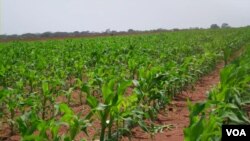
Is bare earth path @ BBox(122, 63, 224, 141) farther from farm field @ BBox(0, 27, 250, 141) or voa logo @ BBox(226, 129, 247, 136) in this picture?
voa logo @ BBox(226, 129, 247, 136)

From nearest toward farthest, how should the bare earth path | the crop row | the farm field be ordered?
the crop row
the farm field
the bare earth path

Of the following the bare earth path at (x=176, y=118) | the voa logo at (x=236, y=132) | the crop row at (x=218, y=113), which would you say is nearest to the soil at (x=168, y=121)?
the bare earth path at (x=176, y=118)

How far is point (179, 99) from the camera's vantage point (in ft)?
24.0

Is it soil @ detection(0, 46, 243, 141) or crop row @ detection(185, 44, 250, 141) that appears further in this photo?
soil @ detection(0, 46, 243, 141)

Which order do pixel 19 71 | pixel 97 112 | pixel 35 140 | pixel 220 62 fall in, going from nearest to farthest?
1. pixel 35 140
2. pixel 97 112
3. pixel 19 71
4. pixel 220 62

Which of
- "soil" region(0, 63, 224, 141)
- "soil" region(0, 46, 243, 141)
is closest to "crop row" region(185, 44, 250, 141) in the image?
"soil" region(0, 46, 243, 141)

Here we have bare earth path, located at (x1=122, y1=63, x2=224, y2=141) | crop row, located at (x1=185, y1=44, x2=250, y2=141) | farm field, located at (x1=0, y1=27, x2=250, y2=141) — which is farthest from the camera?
bare earth path, located at (x1=122, y1=63, x2=224, y2=141)

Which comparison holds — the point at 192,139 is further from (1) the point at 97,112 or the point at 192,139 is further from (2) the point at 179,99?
(2) the point at 179,99

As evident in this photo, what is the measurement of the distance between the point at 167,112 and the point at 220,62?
840 cm

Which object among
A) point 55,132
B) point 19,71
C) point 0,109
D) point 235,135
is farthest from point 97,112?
point 19,71

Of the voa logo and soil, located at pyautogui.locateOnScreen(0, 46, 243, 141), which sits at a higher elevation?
the voa logo

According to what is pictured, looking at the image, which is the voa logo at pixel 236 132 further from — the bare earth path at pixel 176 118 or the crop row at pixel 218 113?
the bare earth path at pixel 176 118

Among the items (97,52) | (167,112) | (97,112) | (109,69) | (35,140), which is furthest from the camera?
(97,52)

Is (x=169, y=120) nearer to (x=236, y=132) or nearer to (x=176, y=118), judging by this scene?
(x=176, y=118)
